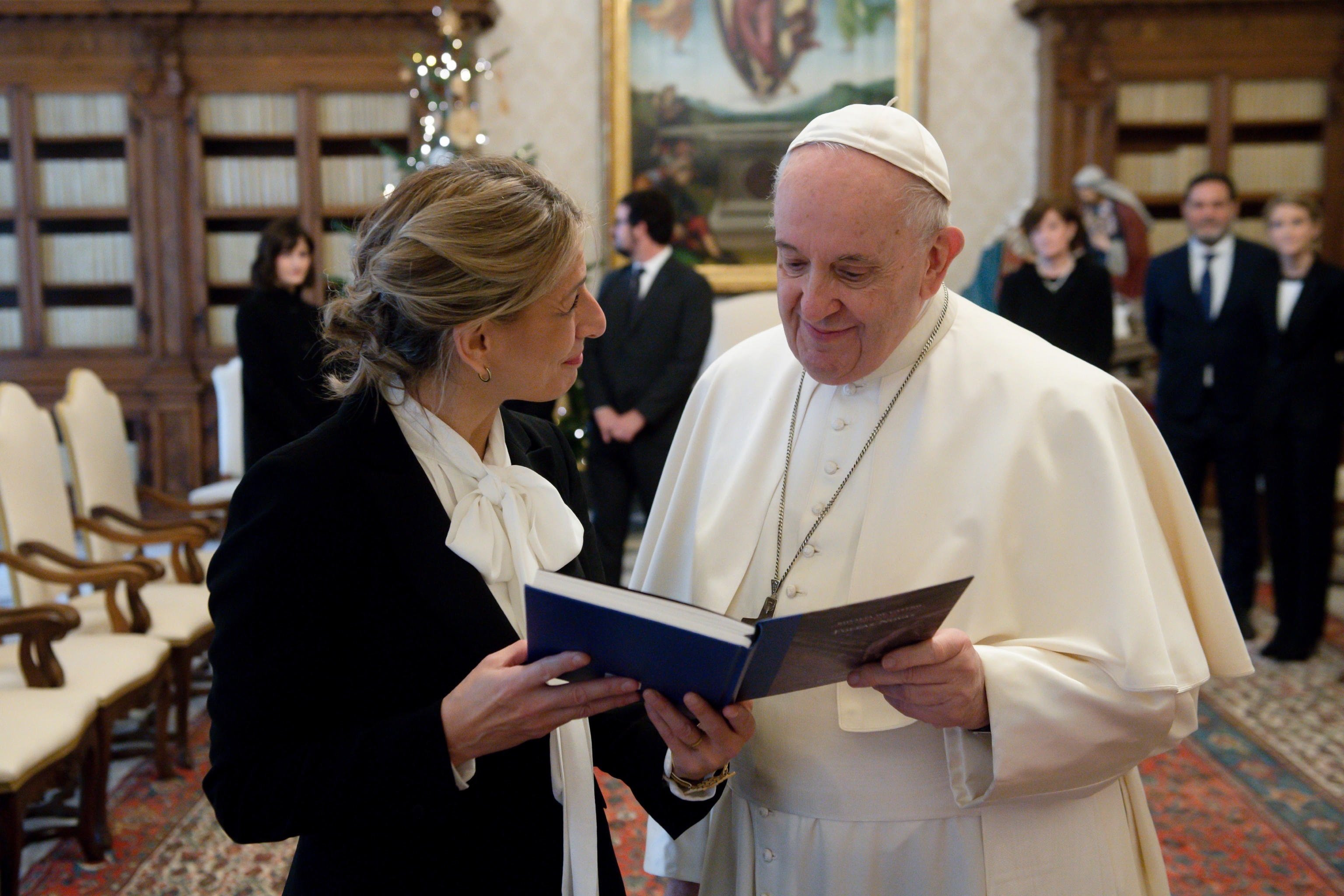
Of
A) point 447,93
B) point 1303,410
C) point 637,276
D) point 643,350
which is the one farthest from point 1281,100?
point 447,93

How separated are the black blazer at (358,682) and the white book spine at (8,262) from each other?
785 cm

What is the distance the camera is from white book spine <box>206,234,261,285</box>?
8070 mm

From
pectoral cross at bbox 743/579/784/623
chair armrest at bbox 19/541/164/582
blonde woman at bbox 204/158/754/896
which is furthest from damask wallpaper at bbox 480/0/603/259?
blonde woman at bbox 204/158/754/896

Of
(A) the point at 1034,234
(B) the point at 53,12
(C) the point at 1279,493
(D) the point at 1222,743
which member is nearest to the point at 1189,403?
(C) the point at 1279,493

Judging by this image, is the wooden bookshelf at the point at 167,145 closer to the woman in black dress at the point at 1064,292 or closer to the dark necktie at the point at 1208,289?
the woman in black dress at the point at 1064,292

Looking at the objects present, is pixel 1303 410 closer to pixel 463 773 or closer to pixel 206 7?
pixel 463 773

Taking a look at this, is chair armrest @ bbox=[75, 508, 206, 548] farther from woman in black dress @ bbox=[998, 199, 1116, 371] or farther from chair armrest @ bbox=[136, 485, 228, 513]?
woman in black dress @ bbox=[998, 199, 1116, 371]

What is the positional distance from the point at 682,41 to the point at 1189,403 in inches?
174

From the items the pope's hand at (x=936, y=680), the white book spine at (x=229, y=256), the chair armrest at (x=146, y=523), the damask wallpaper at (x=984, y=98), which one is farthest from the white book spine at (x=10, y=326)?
the pope's hand at (x=936, y=680)

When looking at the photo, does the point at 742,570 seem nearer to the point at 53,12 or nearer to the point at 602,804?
the point at 602,804

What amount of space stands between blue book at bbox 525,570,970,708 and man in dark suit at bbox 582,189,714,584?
412cm

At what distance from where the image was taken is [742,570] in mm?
1829

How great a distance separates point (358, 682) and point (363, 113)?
283 inches

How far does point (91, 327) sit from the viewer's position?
8.11 meters
